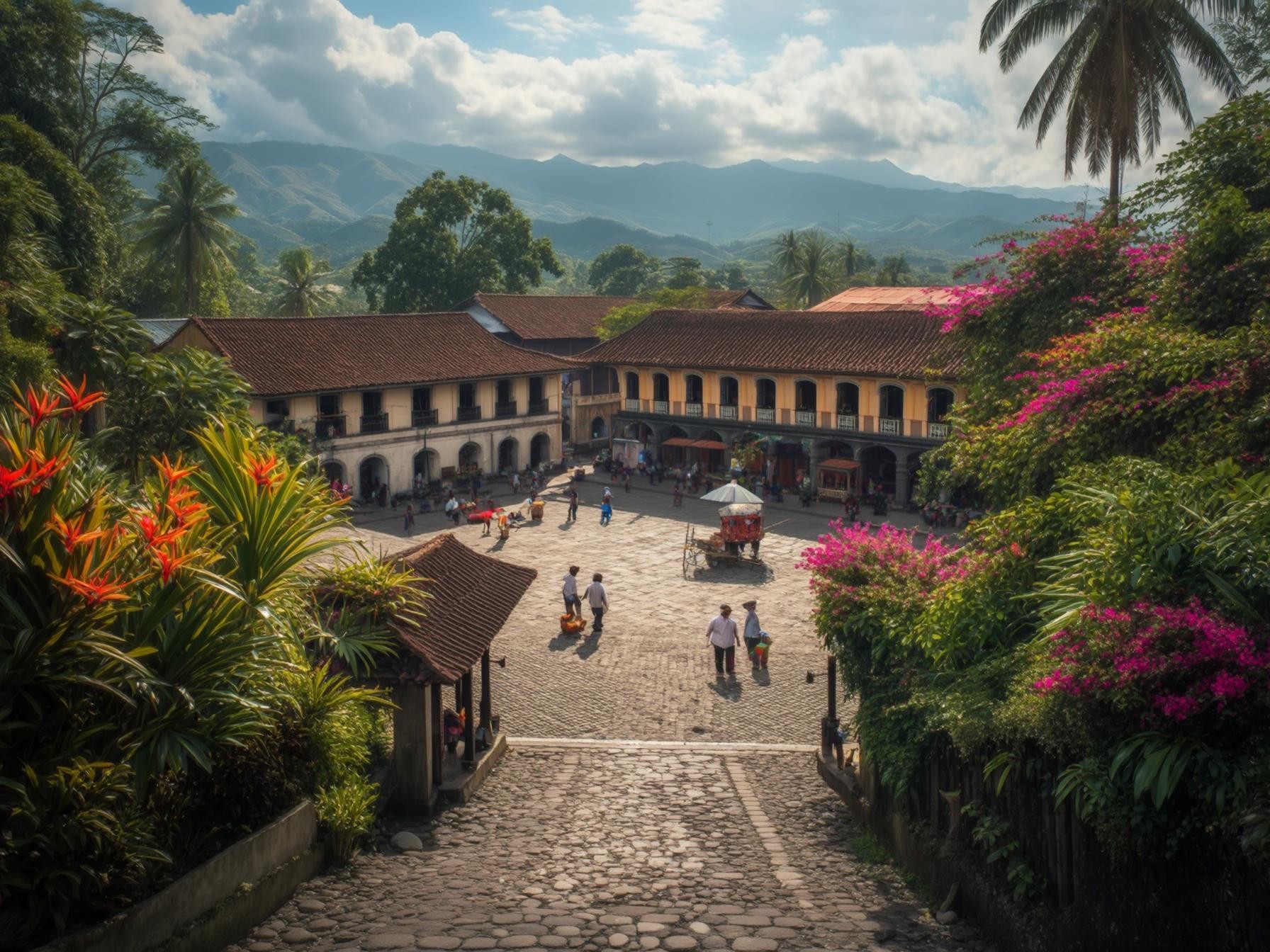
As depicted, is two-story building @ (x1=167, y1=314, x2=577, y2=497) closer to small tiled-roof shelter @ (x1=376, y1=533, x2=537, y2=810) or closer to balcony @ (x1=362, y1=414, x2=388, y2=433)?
balcony @ (x1=362, y1=414, x2=388, y2=433)

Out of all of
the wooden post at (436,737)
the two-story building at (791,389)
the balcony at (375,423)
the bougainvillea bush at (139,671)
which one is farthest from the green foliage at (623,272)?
the bougainvillea bush at (139,671)

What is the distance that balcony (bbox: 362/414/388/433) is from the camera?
3509 cm

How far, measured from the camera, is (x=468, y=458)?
38625 mm

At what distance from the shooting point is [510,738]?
14.2 m

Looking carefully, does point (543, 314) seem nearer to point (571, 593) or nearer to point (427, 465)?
point (427, 465)

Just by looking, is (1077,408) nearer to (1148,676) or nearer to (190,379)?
(1148,676)

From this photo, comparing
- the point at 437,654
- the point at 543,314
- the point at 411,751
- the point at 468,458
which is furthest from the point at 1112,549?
the point at 543,314

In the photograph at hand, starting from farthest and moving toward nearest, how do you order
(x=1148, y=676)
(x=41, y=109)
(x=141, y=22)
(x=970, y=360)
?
1. (x=141, y=22)
2. (x=41, y=109)
3. (x=970, y=360)
4. (x=1148, y=676)

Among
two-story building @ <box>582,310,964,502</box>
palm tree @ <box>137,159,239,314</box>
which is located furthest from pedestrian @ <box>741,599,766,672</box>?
palm tree @ <box>137,159,239,314</box>

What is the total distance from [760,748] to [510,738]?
10.3 ft

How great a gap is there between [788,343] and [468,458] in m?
11.5

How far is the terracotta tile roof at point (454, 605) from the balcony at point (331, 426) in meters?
21.3

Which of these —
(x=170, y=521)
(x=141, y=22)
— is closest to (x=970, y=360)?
(x=170, y=521)

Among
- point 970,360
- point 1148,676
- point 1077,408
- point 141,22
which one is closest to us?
point 1148,676
